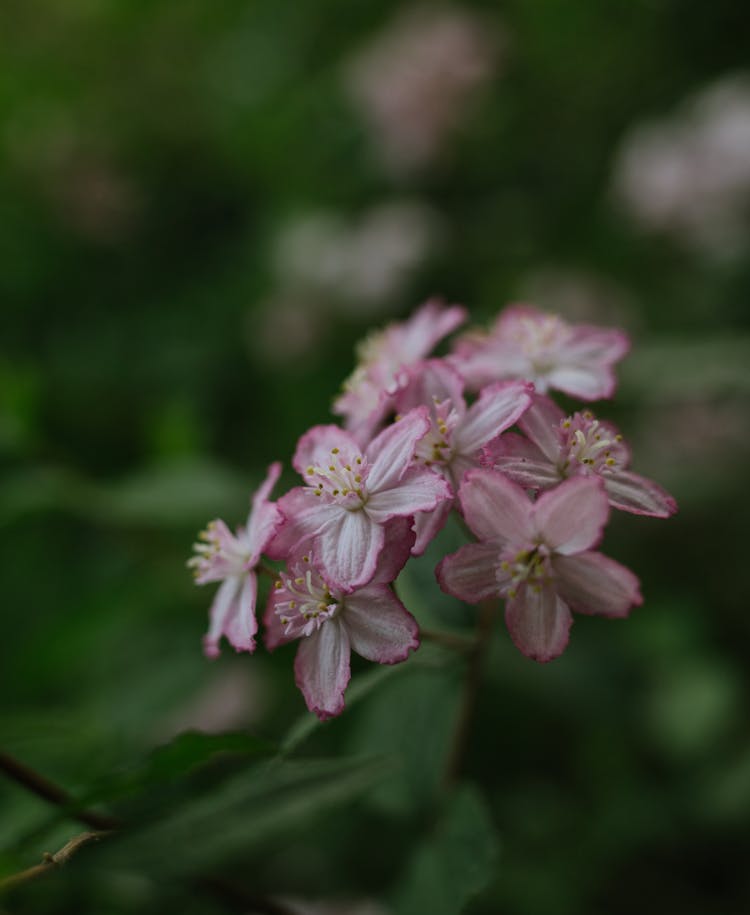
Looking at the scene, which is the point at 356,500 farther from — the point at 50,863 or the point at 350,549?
the point at 50,863

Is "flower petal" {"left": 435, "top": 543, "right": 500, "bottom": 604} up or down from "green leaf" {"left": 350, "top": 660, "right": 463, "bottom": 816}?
up

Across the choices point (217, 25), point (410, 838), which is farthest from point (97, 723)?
point (217, 25)

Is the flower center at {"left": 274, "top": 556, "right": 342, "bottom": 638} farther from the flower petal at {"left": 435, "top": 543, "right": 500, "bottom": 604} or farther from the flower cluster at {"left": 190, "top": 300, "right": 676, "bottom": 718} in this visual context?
the flower petal at {"left": 435, "top": 543, "right": 500, "bottom": 604}

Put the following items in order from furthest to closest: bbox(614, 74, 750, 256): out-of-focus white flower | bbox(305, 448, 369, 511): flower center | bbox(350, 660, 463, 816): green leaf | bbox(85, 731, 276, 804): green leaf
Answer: bbox(614, 74, 750, 256): out-of-focus white flower < bbox(350, 660, 463, 816): green leaf < bbox(305, 448, 369, 511): flower center < bbox(85, 731, 276, 804): green leaf

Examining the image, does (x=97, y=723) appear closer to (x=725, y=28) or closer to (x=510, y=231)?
(x=510, y=231)

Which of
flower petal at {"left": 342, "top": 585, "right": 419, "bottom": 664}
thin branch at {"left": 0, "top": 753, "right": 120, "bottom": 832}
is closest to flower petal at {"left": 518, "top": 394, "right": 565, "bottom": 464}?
flower petal at {"left": 342, "top": 585, "right": 419, "bottom": 664}

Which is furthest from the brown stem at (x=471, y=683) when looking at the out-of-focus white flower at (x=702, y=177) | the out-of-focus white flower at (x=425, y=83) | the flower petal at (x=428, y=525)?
the out-of-focus white flower at (x=425, y=83)

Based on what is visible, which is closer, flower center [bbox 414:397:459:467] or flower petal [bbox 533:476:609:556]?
flower petal [bbox 533:476:609:556]
